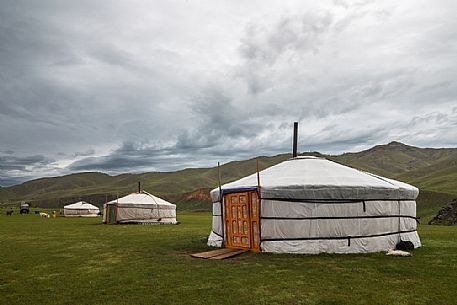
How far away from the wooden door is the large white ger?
0.02 metres

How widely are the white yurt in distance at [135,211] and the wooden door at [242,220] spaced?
36.2ft

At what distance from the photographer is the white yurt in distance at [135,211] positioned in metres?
18.7

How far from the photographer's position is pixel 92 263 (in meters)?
6.68

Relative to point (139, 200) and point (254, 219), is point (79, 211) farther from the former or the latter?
point (254, 219)

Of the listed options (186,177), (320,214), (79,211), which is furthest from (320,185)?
(186,177)

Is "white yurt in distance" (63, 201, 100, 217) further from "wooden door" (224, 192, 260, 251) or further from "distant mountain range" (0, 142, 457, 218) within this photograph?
"distant mountain range" (0, 142, 457, 218)

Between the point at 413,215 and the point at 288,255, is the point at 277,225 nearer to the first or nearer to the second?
the point at 288,255

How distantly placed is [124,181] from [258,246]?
139 metres

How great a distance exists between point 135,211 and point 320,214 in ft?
43.3

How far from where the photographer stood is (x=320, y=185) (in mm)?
7309

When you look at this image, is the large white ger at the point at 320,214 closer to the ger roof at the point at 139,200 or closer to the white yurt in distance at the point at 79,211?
the ger roof at the point at 139,200

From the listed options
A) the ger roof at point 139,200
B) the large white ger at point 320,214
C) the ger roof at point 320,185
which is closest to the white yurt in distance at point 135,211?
the ger roof at point 139,200

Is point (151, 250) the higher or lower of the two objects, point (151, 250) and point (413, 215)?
the lower

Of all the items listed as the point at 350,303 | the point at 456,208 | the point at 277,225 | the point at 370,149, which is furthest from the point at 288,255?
the point at 370,149
